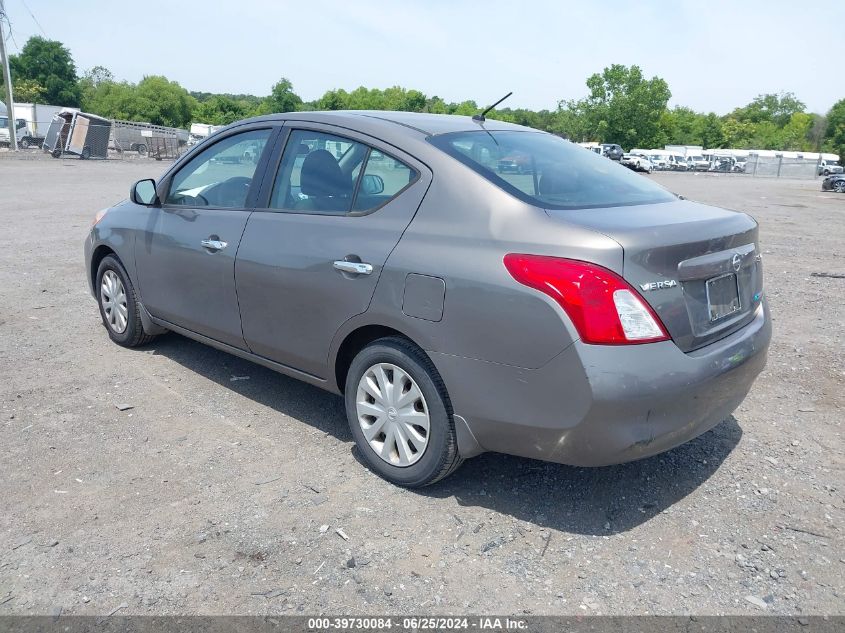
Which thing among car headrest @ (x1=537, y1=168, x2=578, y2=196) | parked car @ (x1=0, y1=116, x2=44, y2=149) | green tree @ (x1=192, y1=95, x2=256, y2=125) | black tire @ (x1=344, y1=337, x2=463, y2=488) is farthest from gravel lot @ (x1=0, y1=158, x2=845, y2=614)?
green tree @ (x1=192, y1=95, x2=256, y2=125)

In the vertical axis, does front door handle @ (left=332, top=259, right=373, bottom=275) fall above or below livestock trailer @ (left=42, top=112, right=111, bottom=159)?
below

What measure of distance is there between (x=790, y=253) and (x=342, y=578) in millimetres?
10478

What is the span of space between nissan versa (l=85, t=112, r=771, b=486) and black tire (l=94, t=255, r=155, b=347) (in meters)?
0.95

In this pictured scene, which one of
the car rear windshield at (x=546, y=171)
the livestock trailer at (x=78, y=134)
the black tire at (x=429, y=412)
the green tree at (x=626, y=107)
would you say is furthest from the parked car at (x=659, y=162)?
the black tire at (x=429, y=412)

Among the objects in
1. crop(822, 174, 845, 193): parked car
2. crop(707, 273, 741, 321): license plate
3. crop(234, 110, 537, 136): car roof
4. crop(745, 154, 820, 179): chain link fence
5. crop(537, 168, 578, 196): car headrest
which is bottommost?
crop(707, 273, 741, 321): license plate

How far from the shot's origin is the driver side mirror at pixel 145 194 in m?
5.00

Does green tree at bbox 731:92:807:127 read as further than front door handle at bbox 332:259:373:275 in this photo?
Yes

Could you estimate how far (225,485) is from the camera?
11.8 feet

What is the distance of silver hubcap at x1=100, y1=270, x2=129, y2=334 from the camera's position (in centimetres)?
551

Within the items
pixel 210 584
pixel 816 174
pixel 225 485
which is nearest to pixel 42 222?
pixel 225 485

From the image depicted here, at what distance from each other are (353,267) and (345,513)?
1178 millimetres

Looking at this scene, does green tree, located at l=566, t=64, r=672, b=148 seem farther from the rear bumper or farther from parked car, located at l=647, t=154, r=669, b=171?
the rear bumper

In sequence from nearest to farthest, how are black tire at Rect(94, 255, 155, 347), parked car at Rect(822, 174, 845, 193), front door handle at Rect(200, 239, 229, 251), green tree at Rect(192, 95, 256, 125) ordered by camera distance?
front door handle at Rect(200, 239, 229, 251), black tire at Rect(94, 255, 155, 347), parked car at Rect(822, 174, 845, 193), green tree at Rect(192, 95, 256, 125)

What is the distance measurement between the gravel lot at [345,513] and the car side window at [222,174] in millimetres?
1273
